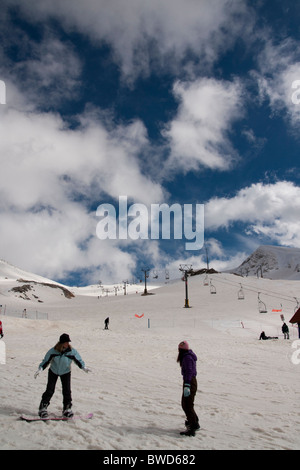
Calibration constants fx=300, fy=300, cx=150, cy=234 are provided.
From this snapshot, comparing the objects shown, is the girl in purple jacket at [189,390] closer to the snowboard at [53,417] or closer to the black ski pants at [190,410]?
the black ski pants at [190,410]

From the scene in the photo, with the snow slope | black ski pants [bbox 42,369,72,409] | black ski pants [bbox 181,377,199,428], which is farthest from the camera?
black ski pants [bbox 42,369,72,409]

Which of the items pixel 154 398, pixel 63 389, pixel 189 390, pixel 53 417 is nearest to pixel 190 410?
pixel 189 390

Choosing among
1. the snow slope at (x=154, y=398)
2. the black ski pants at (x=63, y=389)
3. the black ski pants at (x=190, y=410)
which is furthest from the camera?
the black ski pants at (x=63, y=389)

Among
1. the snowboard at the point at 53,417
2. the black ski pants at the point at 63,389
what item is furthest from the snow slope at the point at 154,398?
the black ski pants at the point at 63,389

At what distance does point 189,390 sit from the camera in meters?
6.11

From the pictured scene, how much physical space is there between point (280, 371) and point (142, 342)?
11.7 metres

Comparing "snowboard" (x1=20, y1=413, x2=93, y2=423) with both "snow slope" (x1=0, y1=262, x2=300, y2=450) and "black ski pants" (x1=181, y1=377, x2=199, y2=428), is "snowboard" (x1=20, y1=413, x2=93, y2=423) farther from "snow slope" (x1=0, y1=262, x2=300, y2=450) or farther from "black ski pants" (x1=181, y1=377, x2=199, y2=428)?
"black ski pants" (x1=181, y1=377, x2=199, y2=428)

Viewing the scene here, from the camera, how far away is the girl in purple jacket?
Result: 19.7ft

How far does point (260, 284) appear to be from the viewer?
7475cm

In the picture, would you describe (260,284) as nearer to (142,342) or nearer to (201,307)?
(201,307)

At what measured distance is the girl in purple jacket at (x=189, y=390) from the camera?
6.02 m

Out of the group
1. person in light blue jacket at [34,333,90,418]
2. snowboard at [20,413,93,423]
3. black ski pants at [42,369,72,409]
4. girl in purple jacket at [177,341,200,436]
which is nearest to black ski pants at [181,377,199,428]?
girl in purple jacket at [177,341,200,436]

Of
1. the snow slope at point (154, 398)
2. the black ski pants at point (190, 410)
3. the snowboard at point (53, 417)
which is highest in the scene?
the black ski pants at point (190, 410)
